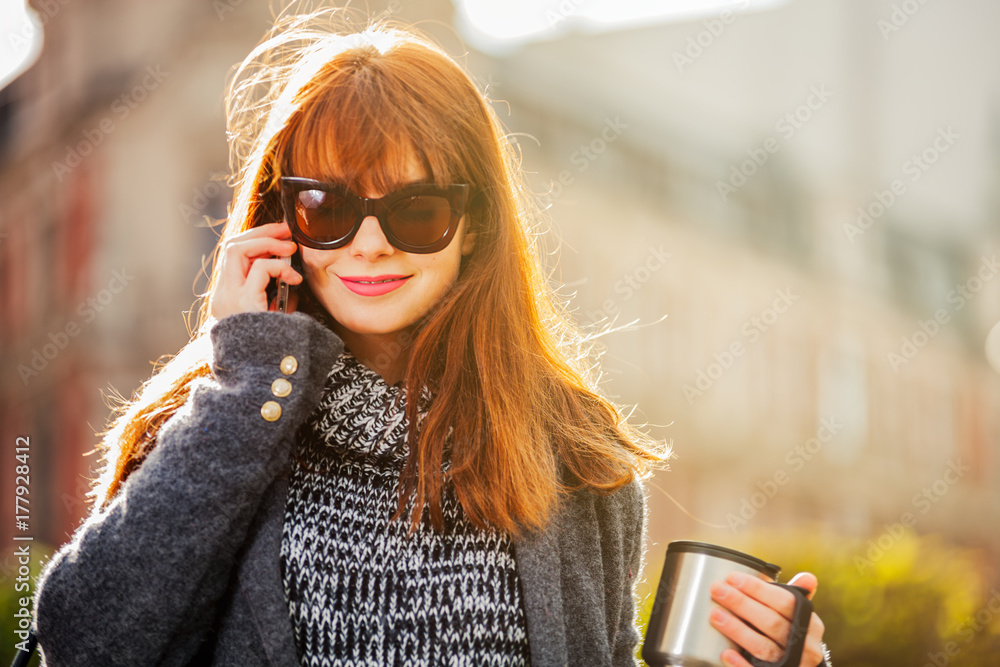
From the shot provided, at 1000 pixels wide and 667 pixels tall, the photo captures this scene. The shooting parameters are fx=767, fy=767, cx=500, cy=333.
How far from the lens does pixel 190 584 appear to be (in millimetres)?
1456

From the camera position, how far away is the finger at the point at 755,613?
59.6 inches

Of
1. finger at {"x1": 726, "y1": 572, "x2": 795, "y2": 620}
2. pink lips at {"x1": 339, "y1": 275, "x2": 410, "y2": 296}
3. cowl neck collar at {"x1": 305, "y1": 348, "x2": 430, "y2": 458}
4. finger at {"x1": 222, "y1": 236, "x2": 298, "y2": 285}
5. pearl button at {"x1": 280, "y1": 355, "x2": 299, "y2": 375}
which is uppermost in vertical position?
finger at {"x1": 222, "y1": 236, "x2": 298, "y2": 285}

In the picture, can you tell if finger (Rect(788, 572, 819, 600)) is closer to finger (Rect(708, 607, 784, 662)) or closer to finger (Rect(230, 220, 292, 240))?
finger (Rect(708, 607, 784, 662))

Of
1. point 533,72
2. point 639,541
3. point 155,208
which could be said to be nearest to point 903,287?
point 533,72

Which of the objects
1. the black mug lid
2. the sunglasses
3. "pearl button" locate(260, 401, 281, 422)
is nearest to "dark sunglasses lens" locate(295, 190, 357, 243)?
the sunglasses

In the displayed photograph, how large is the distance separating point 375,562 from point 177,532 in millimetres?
415

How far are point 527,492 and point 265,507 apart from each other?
570 millimetres

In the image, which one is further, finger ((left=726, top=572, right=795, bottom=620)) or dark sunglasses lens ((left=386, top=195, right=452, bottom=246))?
dark sunglasses lens ((left=386, top=195, right=452, bottom=246))

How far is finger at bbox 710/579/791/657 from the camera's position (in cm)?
151

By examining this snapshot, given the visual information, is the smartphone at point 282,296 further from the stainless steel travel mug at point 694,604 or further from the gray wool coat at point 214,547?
the stainless steel travel mug at point 694,604

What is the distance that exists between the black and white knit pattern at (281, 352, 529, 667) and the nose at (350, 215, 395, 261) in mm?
293

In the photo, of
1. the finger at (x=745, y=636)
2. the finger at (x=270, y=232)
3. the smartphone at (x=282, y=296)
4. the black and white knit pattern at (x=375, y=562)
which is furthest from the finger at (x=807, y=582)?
the finger at (x=270, y=232)

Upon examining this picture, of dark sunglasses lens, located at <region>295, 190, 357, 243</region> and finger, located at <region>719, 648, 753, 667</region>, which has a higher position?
dark sunglasses lens, located at <region>295, 190, 357, 243</region>

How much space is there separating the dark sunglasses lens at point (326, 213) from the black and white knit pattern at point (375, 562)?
0.33 meters
